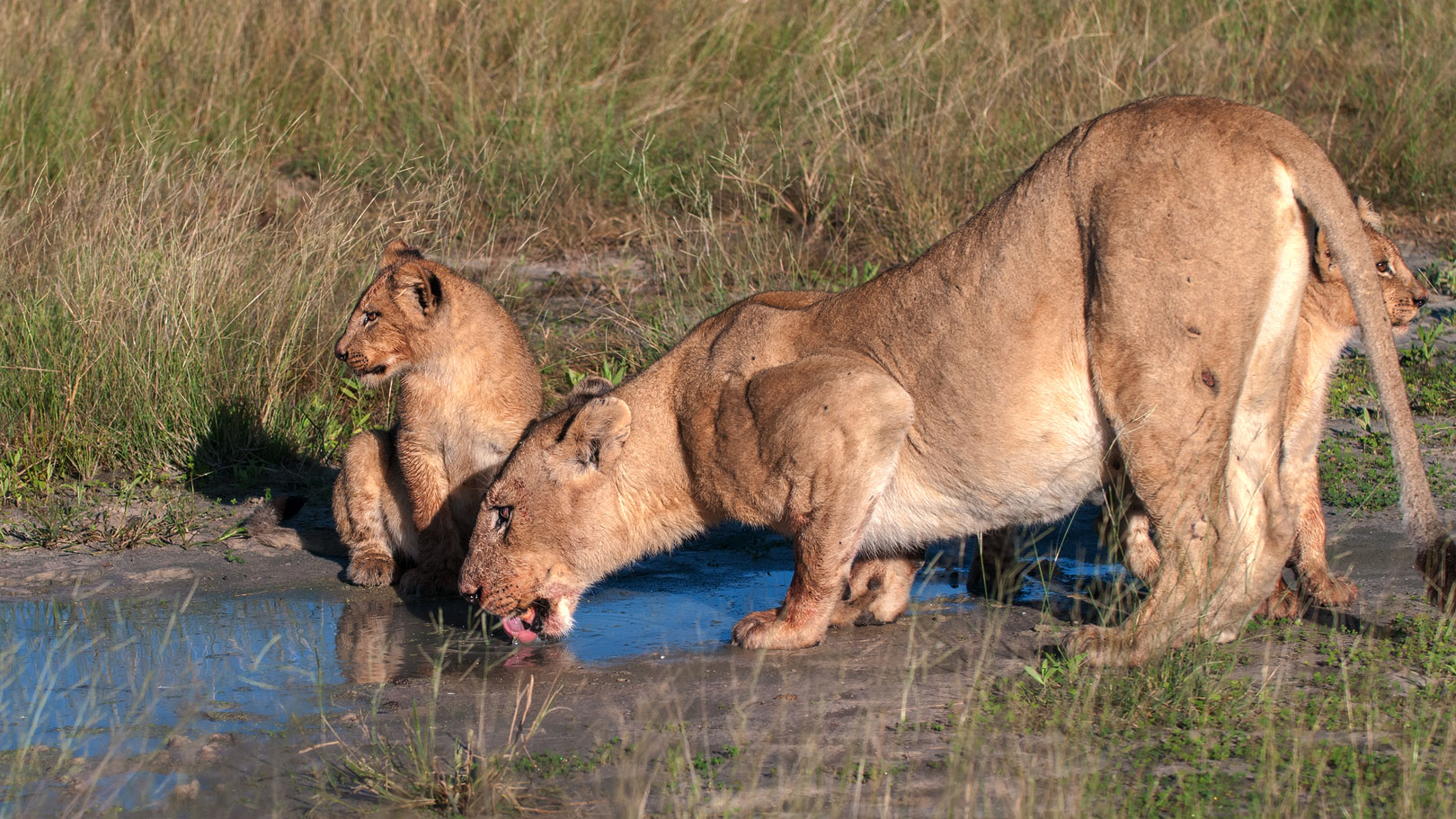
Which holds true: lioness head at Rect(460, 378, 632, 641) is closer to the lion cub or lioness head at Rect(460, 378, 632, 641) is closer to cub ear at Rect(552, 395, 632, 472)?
cub ear at Rect(552, 395, 632, 472)

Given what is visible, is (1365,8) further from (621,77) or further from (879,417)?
(879,417)

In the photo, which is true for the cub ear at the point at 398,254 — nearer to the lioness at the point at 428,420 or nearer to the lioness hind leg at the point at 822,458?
the lioness at the point at 428,420

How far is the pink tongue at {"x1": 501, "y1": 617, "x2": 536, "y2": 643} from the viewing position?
5.43m

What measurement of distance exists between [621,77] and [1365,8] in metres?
5.77

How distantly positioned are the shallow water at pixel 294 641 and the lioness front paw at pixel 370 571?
8 cm

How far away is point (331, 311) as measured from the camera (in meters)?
Answer: 8.12

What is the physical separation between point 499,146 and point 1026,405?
6299mm

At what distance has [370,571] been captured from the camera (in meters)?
6.29

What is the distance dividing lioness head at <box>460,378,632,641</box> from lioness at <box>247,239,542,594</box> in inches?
28.9

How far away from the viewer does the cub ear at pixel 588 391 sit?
573 cm

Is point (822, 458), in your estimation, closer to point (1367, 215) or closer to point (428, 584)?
point (428, 584)

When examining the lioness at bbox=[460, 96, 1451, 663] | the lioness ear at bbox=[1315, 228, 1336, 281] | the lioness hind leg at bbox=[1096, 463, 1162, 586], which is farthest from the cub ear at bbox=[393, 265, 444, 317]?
the lioness ear at bbox=[1315, 228, 1336, 281]

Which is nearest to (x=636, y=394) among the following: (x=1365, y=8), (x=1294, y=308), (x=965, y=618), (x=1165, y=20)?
(x=965, y=618)

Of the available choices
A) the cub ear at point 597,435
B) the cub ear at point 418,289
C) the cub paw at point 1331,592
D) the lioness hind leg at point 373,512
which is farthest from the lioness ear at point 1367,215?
the lioness hind leg at point 373,512
